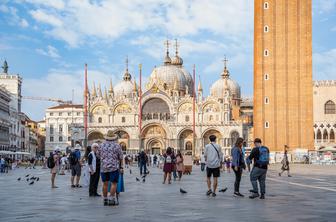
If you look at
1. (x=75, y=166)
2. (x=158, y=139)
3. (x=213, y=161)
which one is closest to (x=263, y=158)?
(x=213, y=161)

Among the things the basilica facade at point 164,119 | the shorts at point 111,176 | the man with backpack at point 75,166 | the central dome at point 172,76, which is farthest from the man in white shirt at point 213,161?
the central dome at point 172,76

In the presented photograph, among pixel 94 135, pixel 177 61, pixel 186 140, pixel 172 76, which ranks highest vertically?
pixel 177 61

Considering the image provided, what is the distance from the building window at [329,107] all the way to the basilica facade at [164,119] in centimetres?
1108

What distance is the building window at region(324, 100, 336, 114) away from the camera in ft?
243

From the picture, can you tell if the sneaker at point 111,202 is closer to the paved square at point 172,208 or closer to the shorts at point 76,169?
the paved square at point 172,208

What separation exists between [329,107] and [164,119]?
23239 millimetres

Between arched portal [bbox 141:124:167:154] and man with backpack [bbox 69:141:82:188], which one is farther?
arched portal [bbox 141:124:167:154]

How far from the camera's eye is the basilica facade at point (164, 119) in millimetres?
77750

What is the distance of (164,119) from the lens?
82312 mm

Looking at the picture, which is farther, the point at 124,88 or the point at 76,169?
the point at 124,88

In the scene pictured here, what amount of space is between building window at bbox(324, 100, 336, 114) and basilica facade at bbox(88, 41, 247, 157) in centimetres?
1108

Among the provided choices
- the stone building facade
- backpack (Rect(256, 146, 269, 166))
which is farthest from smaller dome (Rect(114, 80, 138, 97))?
backpack (Rect(256, 146, 269, 166))

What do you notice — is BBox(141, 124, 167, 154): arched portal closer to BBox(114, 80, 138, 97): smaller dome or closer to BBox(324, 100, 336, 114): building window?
BBox(114, 80, 138, 97): smaller dome

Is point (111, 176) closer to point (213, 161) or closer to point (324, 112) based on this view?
point (213, 161)
